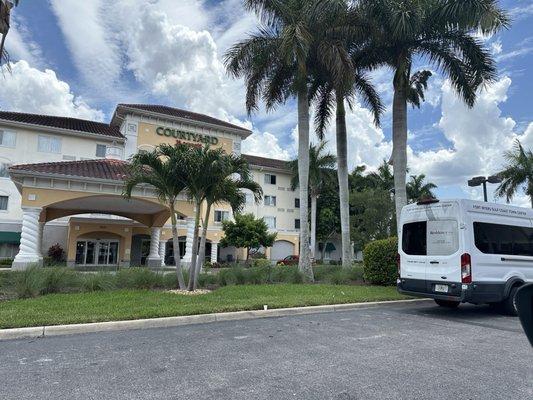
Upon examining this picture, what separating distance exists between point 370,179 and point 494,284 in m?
40.9

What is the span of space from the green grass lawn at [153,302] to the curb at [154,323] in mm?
272

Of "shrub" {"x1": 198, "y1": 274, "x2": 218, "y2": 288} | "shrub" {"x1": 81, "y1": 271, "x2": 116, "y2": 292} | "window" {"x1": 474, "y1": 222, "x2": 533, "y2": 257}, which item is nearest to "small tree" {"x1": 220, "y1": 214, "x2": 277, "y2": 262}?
"shrub" {"x1": 198, "y1": 274, "x2": 218, "y2": 288}

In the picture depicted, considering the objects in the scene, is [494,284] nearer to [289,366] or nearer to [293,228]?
[289,366]

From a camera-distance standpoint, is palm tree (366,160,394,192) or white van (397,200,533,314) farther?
palm tree (366,160,394,192)

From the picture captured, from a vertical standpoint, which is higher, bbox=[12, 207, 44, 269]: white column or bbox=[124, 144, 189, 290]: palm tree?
bbox=[124, 144, 189, 290]: palm tree

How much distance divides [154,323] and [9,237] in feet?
101

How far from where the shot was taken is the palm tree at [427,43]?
1535cm

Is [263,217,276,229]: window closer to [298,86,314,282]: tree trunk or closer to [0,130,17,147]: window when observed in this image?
[0,130,17,147]: window

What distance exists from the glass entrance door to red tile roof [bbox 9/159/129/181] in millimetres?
11904

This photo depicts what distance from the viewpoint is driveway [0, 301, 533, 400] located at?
180 inches

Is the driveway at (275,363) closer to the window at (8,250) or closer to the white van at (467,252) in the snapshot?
the white van at (467,252)

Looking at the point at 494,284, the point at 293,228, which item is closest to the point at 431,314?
the point at 494,284

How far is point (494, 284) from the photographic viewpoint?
9875 mm

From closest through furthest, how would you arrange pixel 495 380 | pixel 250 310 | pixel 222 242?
pixel 495 380 → pixel 250 310 → pixel 222 242
